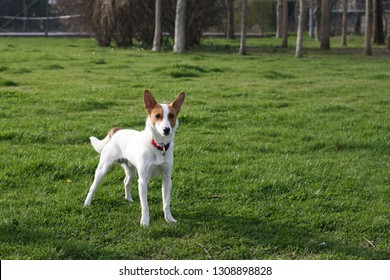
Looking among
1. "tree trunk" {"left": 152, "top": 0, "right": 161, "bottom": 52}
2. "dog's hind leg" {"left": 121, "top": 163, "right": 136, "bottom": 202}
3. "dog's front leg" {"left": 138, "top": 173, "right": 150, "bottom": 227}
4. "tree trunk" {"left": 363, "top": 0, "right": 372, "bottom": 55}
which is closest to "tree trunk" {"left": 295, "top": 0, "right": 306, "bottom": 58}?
"tree trunk" {"left": 363, "top": 0, "right": 372, "bottom": 55}

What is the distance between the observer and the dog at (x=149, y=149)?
19.5ft

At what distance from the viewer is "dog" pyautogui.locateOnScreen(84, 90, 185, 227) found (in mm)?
5938

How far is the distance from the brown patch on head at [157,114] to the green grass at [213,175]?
0.95 metres

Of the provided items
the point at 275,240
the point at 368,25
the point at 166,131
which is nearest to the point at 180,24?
the point at 368,25

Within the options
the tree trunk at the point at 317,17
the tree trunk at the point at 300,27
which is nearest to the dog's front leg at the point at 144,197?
the tree trunk at the point at 300,27

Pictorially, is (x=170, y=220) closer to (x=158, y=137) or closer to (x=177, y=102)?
(x=158, y=137)

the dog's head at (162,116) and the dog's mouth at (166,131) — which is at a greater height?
the dog's head at (162,116)

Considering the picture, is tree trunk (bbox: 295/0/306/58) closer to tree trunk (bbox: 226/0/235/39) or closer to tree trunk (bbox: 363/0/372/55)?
tree trunk (bbox: 363/0/372/55)

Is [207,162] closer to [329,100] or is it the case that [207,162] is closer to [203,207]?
[203,207]

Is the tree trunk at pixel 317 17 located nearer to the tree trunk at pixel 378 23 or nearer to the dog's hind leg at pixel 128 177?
the tree trunk at pixel 378 23

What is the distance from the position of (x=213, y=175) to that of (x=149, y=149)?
196cm

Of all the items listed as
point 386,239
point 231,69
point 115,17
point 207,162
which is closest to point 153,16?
point 115,17

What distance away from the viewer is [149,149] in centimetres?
608

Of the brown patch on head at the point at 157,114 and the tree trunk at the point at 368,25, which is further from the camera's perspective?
the tree trunk at the point at 368,25
